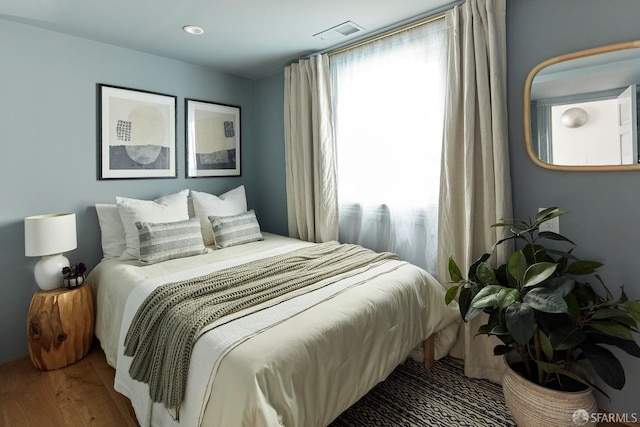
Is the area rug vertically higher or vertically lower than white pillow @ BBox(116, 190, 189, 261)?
lower

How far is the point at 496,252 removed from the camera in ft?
6.64

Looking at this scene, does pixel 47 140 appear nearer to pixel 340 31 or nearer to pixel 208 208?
pixel 208 208

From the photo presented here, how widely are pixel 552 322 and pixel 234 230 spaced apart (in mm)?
2379

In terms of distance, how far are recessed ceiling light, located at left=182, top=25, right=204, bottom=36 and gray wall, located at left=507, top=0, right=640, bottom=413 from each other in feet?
7.10

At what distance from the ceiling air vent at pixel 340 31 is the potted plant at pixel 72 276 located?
8.46 feet

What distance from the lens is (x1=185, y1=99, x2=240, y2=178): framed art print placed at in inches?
128

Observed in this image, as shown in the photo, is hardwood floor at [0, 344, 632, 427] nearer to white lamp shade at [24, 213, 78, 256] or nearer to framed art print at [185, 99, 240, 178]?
white lamp shade at [24, 213, 78, 256]

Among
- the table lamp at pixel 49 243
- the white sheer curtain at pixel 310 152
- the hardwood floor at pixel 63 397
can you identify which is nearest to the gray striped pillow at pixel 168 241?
the table lamp at pixel 49 243

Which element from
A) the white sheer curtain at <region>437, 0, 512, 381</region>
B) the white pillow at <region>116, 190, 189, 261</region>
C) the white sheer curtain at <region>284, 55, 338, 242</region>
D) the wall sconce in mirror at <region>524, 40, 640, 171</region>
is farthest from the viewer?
the white sheer curtain at <region>284, 55, 338, 242</region>

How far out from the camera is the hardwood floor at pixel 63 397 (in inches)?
70.4

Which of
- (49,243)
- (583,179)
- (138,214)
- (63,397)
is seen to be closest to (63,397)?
(63,397)

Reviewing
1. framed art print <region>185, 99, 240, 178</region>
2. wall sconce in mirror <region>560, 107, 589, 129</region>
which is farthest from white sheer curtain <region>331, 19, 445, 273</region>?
framed art print <region>185, 99, 240, 178</region>

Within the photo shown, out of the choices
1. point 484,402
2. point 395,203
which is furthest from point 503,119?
point 484,402

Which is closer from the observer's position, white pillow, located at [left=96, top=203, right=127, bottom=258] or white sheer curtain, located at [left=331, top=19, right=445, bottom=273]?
white sheer curtain, located at [left=331, top=19, right=445, bottom=273]
